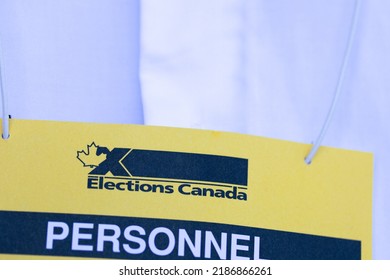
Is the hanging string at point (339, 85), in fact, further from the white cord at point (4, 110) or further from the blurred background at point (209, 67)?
the white cord at point (4, 110)

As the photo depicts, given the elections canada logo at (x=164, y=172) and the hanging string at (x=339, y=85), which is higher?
the hanging string at (x=339, y=85)

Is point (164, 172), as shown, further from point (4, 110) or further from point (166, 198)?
point (4, 110)

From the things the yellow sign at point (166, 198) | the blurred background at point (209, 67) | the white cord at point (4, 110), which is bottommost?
the yellow sign at point (166, 198)

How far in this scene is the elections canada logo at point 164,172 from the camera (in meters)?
0.42

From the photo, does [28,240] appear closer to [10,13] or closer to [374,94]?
[10,13]

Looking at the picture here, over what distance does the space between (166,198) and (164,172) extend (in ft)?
0.06

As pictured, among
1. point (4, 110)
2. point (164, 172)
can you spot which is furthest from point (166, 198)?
point (4, 110)

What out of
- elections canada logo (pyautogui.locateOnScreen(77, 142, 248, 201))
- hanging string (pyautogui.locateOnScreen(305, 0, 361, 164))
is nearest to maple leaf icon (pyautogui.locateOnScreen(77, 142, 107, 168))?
elections canada logo (pyautogui.locateOnScreen(77, 142, 248, 201))

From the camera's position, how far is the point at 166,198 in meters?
0.42

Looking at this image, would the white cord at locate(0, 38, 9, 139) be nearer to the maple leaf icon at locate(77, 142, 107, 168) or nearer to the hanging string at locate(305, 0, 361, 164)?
the maple leaf icon at locate(77, 142, 107, 168)

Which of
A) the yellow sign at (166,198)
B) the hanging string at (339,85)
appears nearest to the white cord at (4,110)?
the yellow sign at (166,198)

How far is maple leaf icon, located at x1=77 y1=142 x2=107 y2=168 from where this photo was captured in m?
0.42

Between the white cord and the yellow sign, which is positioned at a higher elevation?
the white cord
